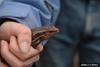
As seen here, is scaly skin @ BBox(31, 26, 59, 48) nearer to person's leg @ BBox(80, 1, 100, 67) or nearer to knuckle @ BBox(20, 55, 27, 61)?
knuckle @ BBox(20, 55, 27, 61)

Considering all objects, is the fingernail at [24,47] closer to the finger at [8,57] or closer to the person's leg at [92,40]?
the finger at [8,57]

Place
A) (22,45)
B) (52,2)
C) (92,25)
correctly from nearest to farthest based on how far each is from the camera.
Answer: (22,45) < (52,2) < (92,25)

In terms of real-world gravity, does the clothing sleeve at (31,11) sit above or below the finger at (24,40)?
above

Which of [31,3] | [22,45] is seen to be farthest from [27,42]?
[31,3]

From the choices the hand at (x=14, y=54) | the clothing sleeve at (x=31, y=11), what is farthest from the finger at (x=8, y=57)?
the clothing sleeve at (x=31, y=11)

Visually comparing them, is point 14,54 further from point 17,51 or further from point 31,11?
point 31,11

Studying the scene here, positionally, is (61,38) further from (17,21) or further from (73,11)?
(17,21)
